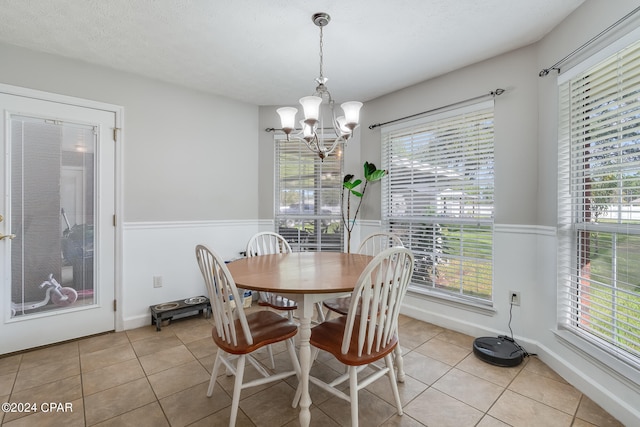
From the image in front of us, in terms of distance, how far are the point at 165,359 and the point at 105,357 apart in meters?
0.49

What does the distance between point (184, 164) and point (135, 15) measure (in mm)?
1448

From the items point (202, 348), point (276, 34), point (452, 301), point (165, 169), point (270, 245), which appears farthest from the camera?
point (165, 169)

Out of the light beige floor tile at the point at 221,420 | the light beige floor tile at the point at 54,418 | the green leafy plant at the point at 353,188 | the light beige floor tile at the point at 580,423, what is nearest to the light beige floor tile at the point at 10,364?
the light beige floor tile at the point at 54,418

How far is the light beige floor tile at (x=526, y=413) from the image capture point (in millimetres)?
1562

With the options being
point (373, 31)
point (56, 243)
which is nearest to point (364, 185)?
point (373, 31)

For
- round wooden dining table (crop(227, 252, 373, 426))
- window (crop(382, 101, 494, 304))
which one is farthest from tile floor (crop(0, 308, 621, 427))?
window (crop(382, 101, 494, 304))

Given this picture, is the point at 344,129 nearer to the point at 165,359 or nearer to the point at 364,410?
the point at 364,410

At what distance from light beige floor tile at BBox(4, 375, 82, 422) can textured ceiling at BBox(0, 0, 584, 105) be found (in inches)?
98.0

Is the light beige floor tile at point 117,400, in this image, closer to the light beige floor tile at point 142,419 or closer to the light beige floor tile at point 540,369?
the light beige floor tile at point 142,419

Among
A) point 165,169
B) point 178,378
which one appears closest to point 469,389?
point 178,378

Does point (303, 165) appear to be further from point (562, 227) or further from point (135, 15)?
point (562, 227)

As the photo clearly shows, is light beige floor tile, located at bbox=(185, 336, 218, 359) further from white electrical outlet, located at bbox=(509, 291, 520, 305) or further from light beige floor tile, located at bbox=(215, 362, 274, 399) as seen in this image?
white electrical outlet, located at bbox=(509, 291, 520, 305)

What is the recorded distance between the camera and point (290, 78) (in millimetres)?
2912

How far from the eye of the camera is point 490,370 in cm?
207
